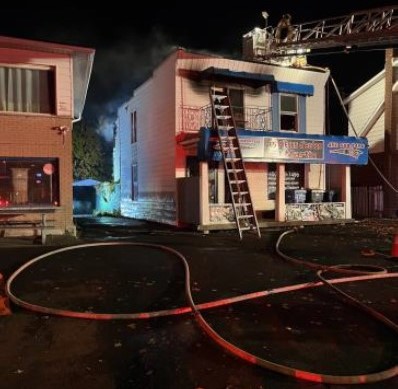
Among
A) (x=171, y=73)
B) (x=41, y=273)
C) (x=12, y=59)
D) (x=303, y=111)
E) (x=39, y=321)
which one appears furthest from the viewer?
(x=303, y=111)

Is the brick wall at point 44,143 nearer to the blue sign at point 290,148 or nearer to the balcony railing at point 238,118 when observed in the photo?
the blue sign at point 290,148

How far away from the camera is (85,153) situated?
35.9 metres

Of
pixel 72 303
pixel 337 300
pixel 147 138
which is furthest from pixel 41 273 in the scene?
pixel 147 138

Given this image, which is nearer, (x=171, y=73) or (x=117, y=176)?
(x=171, y=73)

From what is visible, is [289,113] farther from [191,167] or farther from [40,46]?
[40,46]

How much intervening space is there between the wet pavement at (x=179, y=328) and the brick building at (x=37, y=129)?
3.85 metres

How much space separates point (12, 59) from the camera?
13320 millimetres

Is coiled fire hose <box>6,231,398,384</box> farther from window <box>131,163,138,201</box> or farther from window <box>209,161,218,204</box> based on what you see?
window <box>131,163,138,201</box>

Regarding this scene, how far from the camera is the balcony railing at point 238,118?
17903 mm

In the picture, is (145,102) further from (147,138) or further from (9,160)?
(9,160)

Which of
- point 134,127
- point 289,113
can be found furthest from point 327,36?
point 134,127

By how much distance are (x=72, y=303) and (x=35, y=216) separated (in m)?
7.78

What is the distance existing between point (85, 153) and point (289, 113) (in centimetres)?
2079

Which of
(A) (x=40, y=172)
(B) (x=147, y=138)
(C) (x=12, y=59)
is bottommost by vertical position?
(A) (x=40, y=172)
